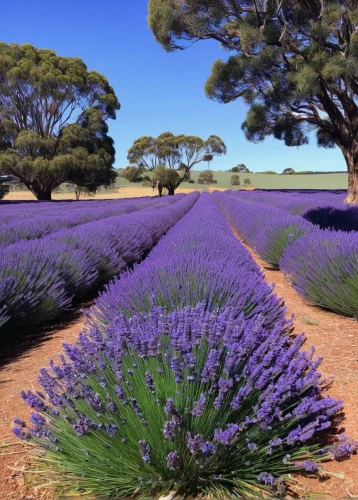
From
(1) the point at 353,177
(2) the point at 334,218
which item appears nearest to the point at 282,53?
(1) the point at 353,177

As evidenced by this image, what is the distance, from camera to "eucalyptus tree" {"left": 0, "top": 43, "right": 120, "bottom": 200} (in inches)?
1042

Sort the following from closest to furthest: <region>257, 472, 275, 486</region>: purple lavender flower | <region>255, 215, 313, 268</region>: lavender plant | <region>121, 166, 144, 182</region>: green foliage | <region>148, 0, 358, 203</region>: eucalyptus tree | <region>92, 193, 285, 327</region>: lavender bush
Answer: <region>257, 472, 275, 486</region>: purple lavender flower < <region>92, 193, 285, 327</region>: lavender bush < <region>255, 215, 313, 268</region>: lavender plant < <region>148, 0, 358, 203</region>: eucalyptus tree < <region>121, 166, 144, 182</region>: green foliage

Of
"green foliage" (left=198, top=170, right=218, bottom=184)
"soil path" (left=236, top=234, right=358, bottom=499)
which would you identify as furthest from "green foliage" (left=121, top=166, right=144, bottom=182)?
"green foliage" (left=198, top=170, right=218, bottom=184)

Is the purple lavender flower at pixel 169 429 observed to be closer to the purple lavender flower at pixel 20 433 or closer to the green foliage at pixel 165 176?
the purple lavender flower at pixel 20 433

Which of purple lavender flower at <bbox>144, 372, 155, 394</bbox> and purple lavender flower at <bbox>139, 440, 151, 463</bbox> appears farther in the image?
purple lavender flower at <bbox>144, 372, 155, 394</bbox>

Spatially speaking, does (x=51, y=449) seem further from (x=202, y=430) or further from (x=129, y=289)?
(x=129, y=289)

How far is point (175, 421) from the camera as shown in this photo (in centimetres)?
146

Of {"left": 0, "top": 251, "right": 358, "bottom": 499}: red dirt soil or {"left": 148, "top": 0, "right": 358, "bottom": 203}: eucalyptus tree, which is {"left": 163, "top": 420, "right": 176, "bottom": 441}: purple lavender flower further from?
{"left": 148, "top": 0, "right": 358, "bottom": 203}: eucalyptus tree

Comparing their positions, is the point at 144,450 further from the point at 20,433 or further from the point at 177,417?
the point at 20,433

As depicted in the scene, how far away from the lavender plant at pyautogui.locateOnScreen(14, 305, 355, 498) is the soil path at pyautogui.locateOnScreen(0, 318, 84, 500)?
103mm

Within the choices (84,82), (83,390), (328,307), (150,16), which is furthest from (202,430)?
(84,82)

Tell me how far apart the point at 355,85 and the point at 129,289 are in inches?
664

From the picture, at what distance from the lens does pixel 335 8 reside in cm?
1384

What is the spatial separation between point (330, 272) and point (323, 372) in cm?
176
